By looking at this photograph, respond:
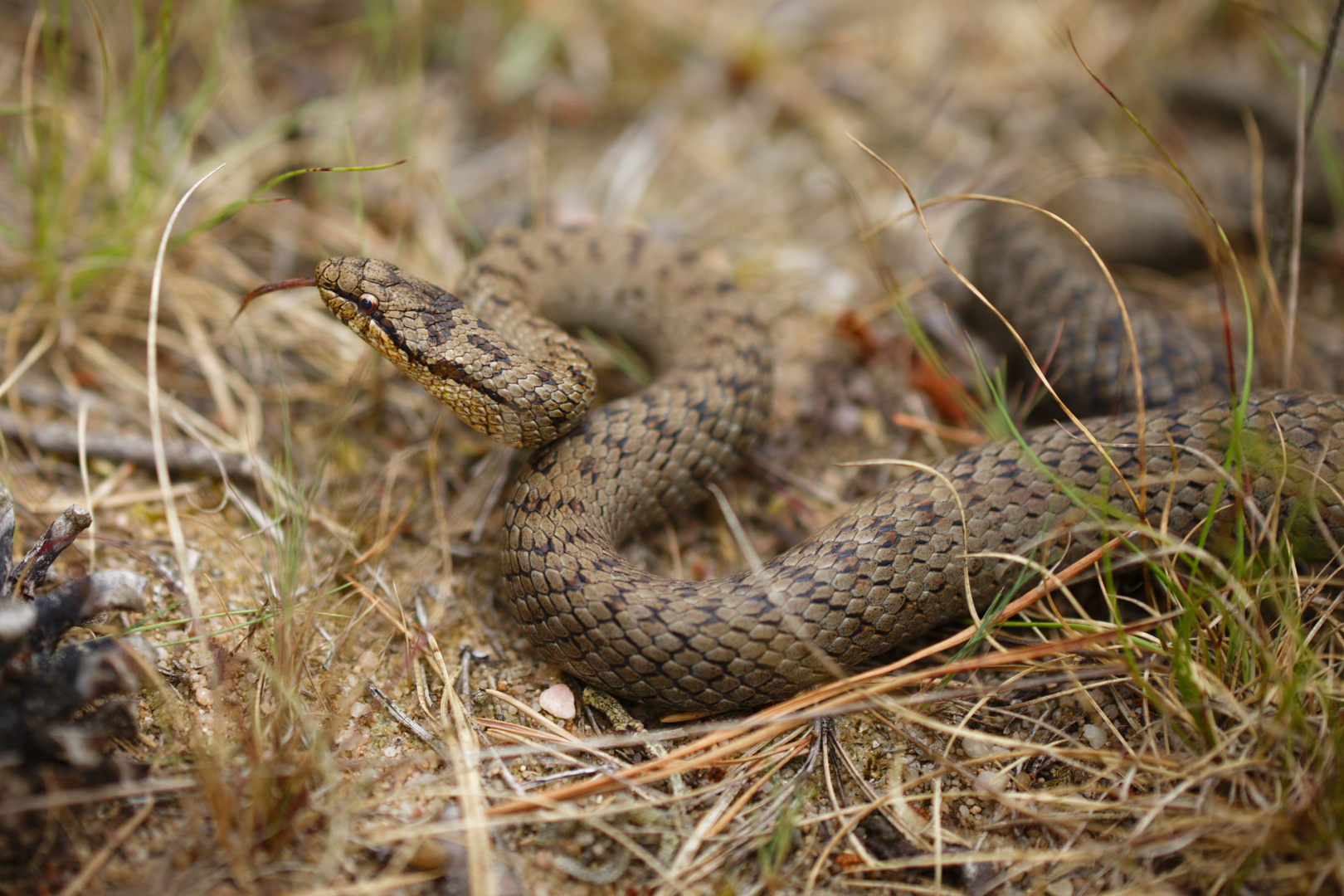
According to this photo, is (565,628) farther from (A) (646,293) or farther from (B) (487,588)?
(A) (646,293)

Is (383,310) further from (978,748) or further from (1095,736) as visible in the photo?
(1095,736)

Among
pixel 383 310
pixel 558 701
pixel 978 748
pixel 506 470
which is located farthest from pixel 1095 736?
pixel 383 310

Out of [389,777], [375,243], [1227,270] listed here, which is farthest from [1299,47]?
[389,777]

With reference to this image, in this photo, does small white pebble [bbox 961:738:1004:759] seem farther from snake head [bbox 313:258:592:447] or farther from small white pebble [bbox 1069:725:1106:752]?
snake head [bbox 313:258:592:447]

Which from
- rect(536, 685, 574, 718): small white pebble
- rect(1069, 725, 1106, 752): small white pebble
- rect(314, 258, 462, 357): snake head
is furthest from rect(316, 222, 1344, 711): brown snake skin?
rect(1069, 725, 1106, 752): small white pebble

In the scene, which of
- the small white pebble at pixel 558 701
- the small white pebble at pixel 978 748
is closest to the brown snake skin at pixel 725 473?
the small white pebble at pixel 558 701

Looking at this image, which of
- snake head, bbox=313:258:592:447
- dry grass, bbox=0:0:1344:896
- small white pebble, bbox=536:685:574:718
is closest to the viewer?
dry grass, bbox=0:0:1344:896

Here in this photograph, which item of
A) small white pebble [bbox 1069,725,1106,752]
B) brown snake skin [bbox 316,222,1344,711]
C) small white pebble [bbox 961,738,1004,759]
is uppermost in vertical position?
brown snake skin [bbox 316,222,1344,711]
